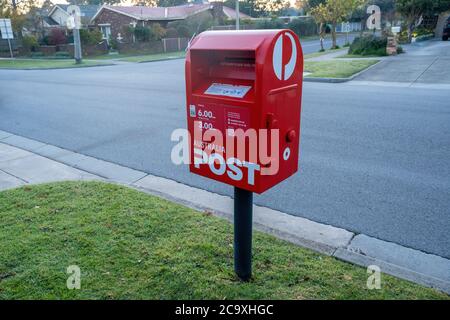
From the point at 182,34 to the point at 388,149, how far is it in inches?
1444

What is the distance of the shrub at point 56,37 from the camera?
36.9 metres

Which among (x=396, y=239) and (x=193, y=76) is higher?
(x=193, y=76)

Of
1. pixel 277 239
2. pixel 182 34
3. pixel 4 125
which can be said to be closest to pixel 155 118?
pixel 4 125

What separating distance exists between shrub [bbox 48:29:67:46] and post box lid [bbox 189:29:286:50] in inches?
1557

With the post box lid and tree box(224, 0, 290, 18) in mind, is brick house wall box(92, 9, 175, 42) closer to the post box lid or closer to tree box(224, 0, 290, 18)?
tree box(224, 0, 290, 18)

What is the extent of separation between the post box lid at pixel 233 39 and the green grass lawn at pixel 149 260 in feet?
5.54

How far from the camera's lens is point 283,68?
7.68 feet

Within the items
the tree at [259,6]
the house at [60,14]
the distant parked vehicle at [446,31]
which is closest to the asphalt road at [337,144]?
the distant parked vehicle at [446,31]

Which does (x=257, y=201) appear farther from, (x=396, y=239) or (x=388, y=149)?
(x=388, y=149)

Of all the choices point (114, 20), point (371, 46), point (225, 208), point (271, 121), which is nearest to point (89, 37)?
point (114, 20)

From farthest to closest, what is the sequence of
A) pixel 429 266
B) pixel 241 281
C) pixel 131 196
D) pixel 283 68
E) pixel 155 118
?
pixel 155 118 < pixel 131 196 < pixel 429 266 < pixel 241 281 < pixel 283 68

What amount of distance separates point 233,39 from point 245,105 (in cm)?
43

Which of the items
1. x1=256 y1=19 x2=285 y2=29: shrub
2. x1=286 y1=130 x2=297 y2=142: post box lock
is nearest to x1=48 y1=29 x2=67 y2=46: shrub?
x1=256 y1=19 x2=285 y2=29: shrub

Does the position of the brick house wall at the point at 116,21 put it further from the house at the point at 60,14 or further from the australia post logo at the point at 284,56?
the australia post logo at the point at 284,56
